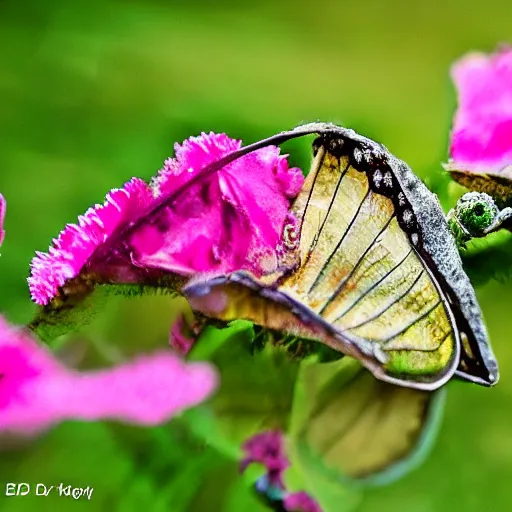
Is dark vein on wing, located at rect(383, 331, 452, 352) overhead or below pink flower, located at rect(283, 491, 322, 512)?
overhead

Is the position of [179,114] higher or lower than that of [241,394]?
higher

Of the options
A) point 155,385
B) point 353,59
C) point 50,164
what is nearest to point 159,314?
point 155,385

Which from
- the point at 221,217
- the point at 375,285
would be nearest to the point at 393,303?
the point at 375,285

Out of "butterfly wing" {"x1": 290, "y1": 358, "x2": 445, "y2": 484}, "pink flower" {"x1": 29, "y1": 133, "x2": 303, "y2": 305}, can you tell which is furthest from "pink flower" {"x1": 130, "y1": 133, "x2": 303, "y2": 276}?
"butterfly wing" {"x1": 290, "y1": 358, "x2": 445, "y2": 484}

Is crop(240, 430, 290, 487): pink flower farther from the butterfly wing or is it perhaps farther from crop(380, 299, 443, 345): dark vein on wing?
crop(380, 299, 443, 345): dark vein on wing

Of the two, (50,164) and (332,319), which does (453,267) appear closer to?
(332,319)

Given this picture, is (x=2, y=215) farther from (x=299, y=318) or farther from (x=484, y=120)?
(x=484, y=120)

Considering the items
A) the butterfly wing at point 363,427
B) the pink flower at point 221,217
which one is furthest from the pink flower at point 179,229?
→ the butterfly wing at point 363,427

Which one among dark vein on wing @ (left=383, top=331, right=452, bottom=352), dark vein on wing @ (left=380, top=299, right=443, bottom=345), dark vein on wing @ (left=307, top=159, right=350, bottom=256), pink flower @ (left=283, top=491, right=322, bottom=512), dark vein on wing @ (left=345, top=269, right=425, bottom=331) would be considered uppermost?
dark vein on wing @ (left=307, top=159, right=350, bottom=256)
